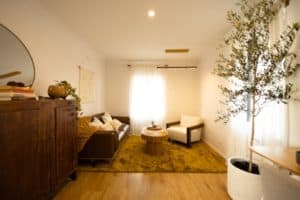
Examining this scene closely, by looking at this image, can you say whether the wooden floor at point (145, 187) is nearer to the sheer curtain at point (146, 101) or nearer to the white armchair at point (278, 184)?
the white armchair at point (278, 184)

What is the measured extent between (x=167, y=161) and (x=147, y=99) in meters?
2.68

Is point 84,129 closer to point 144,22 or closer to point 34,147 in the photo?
point 34,147

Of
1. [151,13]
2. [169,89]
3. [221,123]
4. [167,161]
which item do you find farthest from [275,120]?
[169,89]

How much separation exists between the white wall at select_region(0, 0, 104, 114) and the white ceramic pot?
2839 millimetres

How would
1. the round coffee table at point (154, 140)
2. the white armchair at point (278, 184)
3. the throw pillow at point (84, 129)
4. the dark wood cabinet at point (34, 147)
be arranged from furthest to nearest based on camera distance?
the round coffee table at point (154, 140) < the throw pillow at point (84, 129) < the dark wood cabinet at point (34, 147) < the white armchair at point (278, 184)

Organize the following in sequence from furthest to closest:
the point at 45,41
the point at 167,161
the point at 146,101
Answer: the point at 146,101 < the point at 167,161 < the point at 45,41

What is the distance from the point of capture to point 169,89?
6027 millimetres

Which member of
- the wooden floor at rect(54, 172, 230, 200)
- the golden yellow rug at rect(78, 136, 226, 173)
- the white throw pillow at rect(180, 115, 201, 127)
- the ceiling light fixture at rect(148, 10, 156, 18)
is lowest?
the wooden floor at rect(54, 172, 230, 200)

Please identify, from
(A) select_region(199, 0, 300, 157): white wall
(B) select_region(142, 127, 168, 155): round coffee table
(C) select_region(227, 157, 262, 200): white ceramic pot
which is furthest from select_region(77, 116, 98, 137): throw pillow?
(A) select_region(199, 0, 300, 157): white wall

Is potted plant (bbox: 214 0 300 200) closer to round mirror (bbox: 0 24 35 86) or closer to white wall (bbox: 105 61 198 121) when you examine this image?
round mirror (bbox: 0 24 35 86)

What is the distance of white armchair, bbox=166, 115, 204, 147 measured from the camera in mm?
4602

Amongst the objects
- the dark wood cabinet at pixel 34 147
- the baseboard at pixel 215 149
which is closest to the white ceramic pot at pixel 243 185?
the baseboard at pixel 215 149

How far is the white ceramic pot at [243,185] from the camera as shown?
1.99m

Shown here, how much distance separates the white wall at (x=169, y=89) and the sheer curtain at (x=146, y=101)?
0.76 ft
